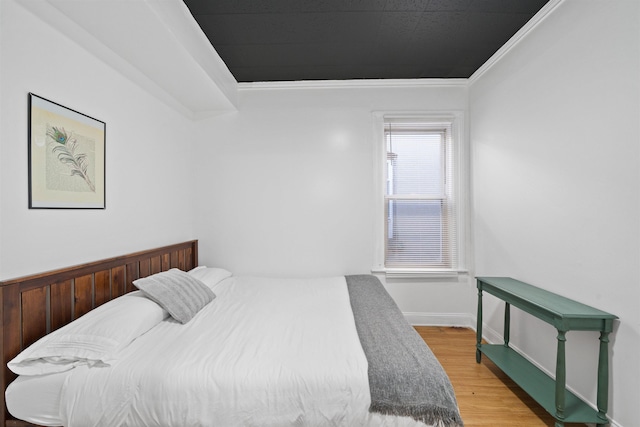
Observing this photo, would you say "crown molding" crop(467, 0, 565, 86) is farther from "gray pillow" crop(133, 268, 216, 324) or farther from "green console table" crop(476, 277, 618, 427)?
"gray pillow" crop(133, 268, 216, 324)

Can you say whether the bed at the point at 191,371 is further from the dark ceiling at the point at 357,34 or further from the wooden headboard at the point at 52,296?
the dark ceiling at the point at 357,34

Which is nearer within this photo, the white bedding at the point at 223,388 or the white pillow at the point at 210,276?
the white bedding at the point at 223,388

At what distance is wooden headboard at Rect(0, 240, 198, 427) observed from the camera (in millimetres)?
1392

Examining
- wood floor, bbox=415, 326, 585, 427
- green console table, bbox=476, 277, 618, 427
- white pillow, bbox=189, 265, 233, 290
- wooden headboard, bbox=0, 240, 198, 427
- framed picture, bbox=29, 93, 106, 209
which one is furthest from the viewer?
white pillow, bbox=189, 265, 233, 290

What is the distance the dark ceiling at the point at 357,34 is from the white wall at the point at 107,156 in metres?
0.84

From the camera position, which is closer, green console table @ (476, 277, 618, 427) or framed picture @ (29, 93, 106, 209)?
framed picture @ (29, 93, 106, 209)

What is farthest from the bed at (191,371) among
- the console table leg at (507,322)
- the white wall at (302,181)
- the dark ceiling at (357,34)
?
the dark ceiling at (357,34)

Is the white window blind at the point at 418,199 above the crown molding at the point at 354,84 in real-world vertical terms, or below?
below

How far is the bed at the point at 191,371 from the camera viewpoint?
1311mm

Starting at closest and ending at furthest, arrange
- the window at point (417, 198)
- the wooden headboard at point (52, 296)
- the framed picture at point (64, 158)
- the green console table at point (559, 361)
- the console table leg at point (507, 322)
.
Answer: the wooden headboard at point (52, 296) < the framed picture at point (64, 158) < the green console table at point (559, 361) < the console table leg at point (507, 322) < the window at point (417, 198)

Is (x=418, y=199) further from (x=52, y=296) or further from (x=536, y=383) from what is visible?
(x=52, y=296)

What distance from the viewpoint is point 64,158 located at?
173cm

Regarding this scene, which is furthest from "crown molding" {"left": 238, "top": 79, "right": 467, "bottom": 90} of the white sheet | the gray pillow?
the white sheet

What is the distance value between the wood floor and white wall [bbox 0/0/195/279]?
2.70 metres
